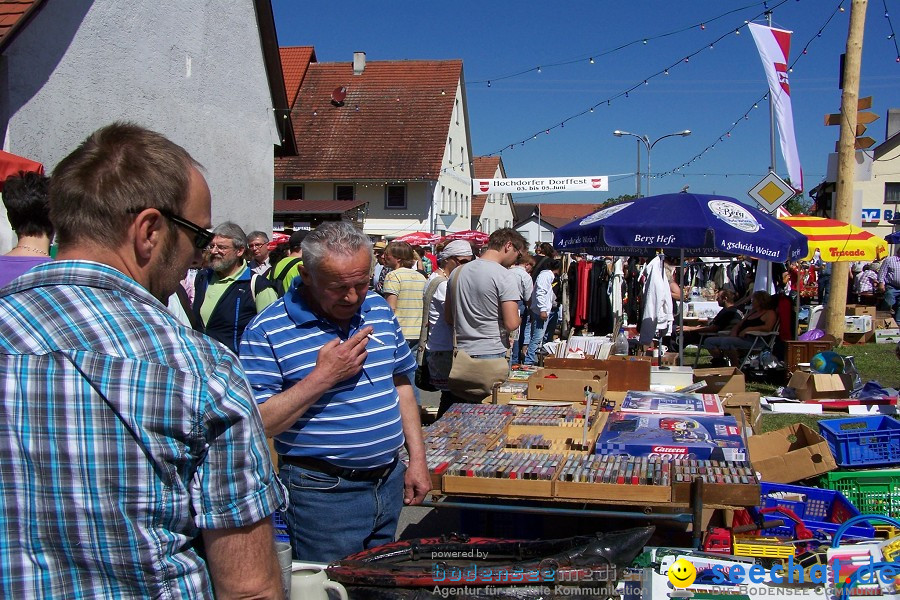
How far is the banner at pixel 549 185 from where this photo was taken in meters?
24.6

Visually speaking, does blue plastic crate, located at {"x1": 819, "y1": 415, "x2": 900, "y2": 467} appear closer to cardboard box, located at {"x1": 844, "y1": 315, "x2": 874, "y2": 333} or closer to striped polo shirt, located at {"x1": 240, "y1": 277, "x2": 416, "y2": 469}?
striped polo shirt, located at {"x1": 240, "y1": 277, "x2": 416, "y2": 469}

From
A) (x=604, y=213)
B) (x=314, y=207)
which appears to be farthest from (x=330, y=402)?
(x=314, y=207)

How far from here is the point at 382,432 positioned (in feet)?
9.80

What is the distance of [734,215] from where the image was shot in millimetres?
7629

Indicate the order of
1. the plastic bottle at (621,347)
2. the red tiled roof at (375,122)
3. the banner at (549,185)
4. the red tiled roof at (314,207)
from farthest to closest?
the red tiled roof at (375,122) → the banner at (549,185) → the red tiled roof at (314,207) → the plastic bottle at (621,347)

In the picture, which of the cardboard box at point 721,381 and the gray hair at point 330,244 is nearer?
the gray hair at point 330,244

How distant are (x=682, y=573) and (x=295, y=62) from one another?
3223cm

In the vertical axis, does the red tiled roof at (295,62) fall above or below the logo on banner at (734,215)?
above

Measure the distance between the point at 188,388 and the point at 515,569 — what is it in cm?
157

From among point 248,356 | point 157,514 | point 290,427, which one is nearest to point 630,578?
point 290,427

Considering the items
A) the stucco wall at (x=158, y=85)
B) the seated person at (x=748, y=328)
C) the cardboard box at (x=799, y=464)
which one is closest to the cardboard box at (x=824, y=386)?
the seated person at (x=748, y=328)

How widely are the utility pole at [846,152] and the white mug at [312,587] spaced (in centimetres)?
1126

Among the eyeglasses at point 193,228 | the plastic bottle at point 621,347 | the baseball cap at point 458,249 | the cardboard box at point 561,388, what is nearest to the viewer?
the eyeglasses at point 193,228

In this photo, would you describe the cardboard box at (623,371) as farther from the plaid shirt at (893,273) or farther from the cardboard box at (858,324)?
the plaid shirt at (893,273)
